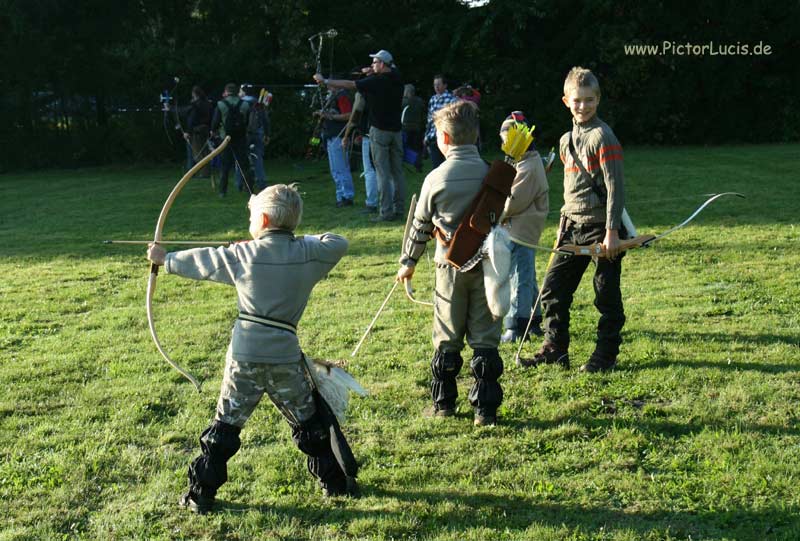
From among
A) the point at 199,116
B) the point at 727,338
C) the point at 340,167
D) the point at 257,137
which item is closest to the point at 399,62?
the point at 199,116

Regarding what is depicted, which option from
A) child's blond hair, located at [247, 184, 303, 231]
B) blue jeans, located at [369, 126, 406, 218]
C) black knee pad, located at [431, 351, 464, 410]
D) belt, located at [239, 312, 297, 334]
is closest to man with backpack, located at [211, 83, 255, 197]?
blue jeans, located at [369, 126, 406, 218]

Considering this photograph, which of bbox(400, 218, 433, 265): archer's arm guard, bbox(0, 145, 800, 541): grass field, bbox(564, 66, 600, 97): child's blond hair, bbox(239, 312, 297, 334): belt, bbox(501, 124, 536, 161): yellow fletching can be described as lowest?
bbox(0, 145, 800, 541): grass field

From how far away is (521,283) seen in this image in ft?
20.8

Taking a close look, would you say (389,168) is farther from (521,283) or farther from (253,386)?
(253,386)

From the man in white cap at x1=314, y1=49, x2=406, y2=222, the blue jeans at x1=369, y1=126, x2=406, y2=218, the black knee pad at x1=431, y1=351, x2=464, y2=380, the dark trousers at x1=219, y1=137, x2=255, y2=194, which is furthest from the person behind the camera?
the dark trousers at x1=219, y1=137, x2=255, y2=194

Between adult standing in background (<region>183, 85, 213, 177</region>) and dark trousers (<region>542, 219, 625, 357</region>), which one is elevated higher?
adult standing in background (<region>183, 85, 213, 177</region>)

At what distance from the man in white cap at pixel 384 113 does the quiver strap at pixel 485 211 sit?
656cm

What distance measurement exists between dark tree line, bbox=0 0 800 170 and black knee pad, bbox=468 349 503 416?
63.0ft

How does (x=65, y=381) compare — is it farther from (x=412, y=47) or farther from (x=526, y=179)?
(x=412, y=47)

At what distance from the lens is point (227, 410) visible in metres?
3.81

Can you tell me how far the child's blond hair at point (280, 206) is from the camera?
3787mm

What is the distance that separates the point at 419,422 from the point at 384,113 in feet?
21.7

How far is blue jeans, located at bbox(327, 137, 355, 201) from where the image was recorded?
12.7 m

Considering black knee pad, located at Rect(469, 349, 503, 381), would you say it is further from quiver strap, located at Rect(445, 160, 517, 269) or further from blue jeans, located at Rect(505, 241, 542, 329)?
blue jeans, located at Rect(505, 241, 542, 329)
